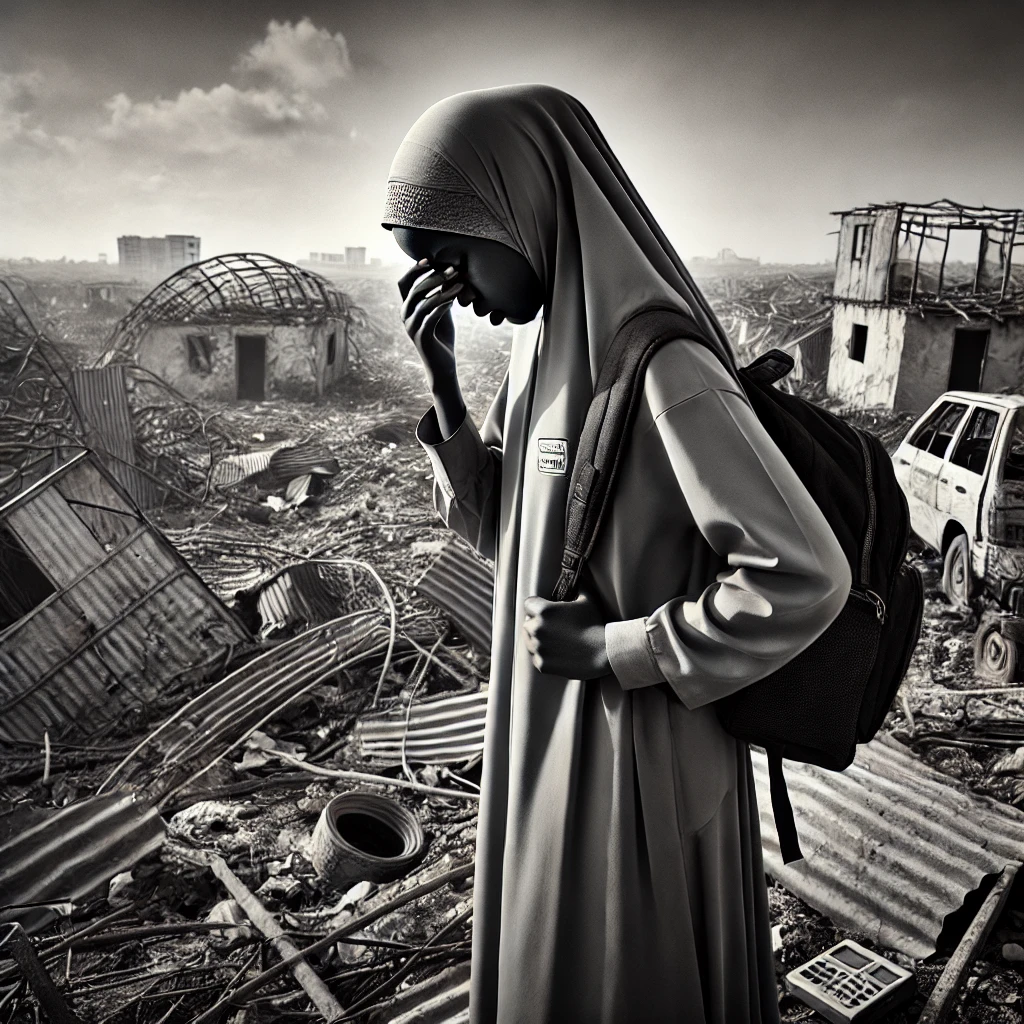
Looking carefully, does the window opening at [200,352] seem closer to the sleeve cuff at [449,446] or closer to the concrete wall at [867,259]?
the concrete wall at [867,259]

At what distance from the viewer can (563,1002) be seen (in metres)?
1.33

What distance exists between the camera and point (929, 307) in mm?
6770

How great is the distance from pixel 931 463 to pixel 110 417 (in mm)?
6244

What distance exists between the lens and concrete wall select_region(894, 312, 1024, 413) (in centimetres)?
670

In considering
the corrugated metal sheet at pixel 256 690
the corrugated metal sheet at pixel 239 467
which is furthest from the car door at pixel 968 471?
the corrugated metal sheet at pixel 239 467

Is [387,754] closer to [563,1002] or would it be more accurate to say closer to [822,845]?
[822,845]

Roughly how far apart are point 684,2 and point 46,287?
6.58m

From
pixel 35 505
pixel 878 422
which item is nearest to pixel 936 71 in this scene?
pixel 878 422

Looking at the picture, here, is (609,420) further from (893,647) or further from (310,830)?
(310,830)

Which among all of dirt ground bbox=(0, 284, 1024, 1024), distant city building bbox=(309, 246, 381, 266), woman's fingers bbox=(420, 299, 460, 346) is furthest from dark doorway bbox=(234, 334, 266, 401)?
woman's fingers bbox=(420, 299, 460, 346)

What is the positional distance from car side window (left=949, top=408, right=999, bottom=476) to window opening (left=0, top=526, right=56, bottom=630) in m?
5.23

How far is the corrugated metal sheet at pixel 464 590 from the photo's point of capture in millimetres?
4926

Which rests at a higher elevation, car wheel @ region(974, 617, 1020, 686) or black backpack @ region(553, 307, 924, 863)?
black backpack @ region(553, 307, 924, 863)

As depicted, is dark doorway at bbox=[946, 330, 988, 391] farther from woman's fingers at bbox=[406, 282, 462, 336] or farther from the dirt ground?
woman's fingers at bbox=[406, 282, 462, 336]
